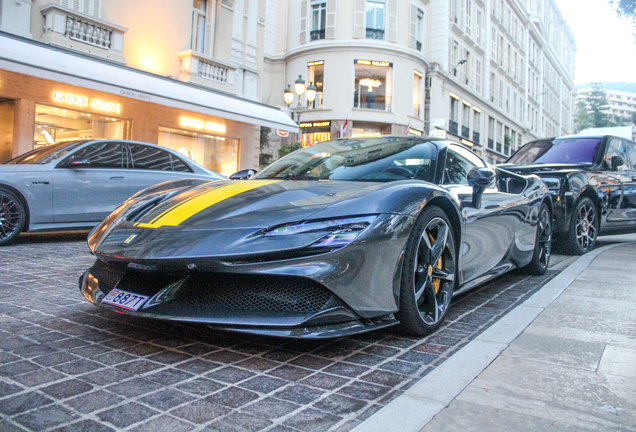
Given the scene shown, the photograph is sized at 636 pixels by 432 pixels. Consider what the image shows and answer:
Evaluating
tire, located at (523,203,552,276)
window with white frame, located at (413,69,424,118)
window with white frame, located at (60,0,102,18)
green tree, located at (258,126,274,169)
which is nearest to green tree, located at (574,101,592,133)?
window with white frame, located at (413,69,424,118)

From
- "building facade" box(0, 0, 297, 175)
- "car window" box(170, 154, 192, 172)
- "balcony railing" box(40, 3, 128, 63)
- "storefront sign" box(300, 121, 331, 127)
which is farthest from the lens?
"storefront sign" box(300, 121, 331, 127)

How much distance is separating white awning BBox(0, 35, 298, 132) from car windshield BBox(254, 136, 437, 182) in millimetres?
7225

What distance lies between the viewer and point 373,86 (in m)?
26.4

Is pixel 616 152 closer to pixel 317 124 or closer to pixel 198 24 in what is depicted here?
pixel 198 24

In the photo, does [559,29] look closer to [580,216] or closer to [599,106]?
[599,106]

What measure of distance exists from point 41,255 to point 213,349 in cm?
358

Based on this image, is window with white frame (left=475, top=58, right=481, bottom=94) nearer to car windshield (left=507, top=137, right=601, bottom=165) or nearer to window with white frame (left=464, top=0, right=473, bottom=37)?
window with white frame (left=464, top=0, right=473, bottom=37)

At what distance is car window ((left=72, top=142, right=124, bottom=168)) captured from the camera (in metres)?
6.46

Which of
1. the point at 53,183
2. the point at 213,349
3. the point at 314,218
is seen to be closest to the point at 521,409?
the point at 314,218

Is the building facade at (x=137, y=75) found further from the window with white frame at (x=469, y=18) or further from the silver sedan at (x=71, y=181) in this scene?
the window with white frame at (x=469, y=18)

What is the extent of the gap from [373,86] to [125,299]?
996 inches

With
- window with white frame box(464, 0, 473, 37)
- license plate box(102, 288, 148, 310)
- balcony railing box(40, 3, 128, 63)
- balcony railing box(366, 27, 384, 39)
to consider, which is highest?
window with white frame box(464, 0, 473, 37)

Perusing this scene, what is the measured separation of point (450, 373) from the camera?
2.19 meters

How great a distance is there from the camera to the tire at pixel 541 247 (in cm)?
497
